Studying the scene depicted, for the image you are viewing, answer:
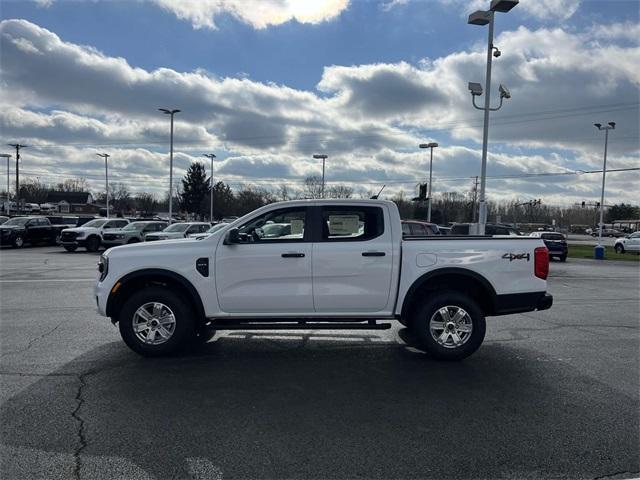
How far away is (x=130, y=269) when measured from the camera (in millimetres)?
5566

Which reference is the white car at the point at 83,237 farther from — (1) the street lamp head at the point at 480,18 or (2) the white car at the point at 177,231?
(1) the street lamp head at the point at 480,18

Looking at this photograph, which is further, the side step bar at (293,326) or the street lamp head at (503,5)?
the street lamp head at (503,5)

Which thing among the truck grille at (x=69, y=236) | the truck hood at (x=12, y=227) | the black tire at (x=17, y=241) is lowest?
the black tire at (x=17, y=241)

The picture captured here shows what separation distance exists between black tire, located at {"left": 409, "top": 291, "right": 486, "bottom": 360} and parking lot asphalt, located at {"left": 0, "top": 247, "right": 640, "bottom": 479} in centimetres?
22

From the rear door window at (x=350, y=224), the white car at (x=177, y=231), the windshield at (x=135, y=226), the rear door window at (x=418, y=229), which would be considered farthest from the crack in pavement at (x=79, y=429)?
the windshield at (x=135, y=226)

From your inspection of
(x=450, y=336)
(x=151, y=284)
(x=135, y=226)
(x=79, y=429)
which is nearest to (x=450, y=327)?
(x=450, y=336)

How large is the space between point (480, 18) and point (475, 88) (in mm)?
2274

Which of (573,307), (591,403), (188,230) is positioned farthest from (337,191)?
(591,403)

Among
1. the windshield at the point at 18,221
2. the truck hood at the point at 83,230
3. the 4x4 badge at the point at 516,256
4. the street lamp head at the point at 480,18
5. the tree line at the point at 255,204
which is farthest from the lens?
the tree line at the point at 255,204

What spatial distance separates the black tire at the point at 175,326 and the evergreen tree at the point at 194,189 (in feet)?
259

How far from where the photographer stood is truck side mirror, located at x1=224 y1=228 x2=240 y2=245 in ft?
18.2

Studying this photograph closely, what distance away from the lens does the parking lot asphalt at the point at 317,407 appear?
3.27 metres

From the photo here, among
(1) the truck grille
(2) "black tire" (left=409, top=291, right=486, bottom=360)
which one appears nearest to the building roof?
(1) the truck grille

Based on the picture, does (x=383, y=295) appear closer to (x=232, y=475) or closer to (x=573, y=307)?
(x=232, y=475)
